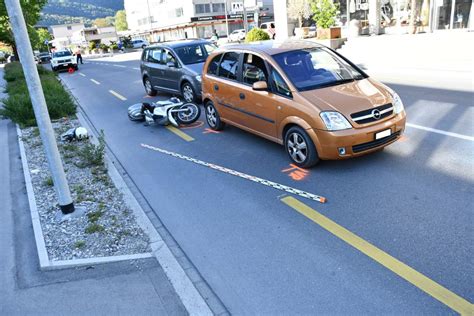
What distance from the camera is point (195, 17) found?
76562 millimetres

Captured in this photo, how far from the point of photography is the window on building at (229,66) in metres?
7.13

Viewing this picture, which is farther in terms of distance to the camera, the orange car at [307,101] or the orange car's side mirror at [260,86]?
the orange car's side mirror at [260,86]

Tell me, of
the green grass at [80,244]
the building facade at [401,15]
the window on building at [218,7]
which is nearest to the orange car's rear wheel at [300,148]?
the green grass at [80,244]

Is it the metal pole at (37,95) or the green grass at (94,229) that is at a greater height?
the metal pole at (37,95)

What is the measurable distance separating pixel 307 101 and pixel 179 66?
6831 millimetres

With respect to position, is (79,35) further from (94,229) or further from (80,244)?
(80,244)

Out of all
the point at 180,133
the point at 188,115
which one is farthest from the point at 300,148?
the point at 188,115

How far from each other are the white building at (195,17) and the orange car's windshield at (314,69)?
68.9 m

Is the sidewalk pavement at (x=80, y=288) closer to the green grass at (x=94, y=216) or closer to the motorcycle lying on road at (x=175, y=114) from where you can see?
the green grass at (x=94, y=216)

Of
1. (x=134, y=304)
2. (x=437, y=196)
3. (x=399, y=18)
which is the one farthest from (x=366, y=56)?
(x=134, y=304)

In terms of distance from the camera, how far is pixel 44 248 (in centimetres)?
425

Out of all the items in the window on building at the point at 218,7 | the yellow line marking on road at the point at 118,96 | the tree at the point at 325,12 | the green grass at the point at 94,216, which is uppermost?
the window on building at the point at 218,7

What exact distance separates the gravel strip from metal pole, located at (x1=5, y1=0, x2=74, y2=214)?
330 millimetres

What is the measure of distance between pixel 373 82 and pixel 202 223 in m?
3.58
